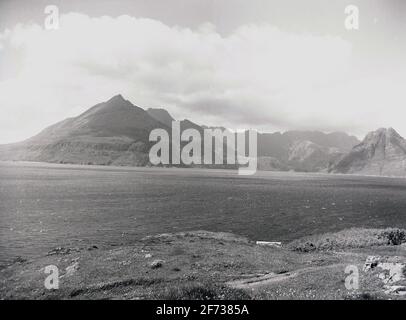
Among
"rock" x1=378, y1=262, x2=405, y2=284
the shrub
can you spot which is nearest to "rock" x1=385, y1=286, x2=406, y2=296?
"rock" x1=378, y1=262, x2=405, y2=284

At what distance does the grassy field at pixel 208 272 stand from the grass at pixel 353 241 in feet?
0.84

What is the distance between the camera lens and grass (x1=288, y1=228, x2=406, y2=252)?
159 feet

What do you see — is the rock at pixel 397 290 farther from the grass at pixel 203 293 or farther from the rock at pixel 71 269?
the rock at pixel 71 269

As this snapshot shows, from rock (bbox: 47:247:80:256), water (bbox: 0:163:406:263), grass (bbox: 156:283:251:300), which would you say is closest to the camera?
grass (bbox: 156:283:251:300)

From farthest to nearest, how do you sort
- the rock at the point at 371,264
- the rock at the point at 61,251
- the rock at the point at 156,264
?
the rock at the point at 61,251, the rock at the point at 156,264, the rock at the point at 371,264

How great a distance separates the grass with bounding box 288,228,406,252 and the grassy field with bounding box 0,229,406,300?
0.84 feet

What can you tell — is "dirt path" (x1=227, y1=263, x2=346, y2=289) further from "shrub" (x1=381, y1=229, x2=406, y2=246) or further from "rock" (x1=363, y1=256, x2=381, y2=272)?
"shrub" (x1=381, y1=229, x2=406, y2=246)

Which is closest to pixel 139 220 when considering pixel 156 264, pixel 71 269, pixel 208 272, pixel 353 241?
pixel 71 269

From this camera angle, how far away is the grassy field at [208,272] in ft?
79.6

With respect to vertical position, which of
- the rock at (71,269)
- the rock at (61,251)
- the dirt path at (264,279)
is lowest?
the rock at (61,251)

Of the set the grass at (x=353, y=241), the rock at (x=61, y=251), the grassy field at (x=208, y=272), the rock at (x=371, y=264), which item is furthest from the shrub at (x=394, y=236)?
the rock at (x=61, y=251)
